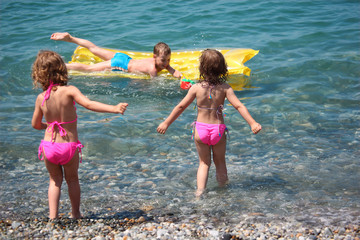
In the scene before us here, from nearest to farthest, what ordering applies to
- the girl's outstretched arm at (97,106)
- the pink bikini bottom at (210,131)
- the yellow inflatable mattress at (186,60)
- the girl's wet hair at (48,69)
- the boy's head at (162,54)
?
the girl's outstretched arm at (97,106) → the girl's wet hair at (48,69) → the pink bikini bottom at (210,131) → the boy's head at (162,54) → the yellow inflatable mattress at (186,60)

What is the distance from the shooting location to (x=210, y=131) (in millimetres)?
3900

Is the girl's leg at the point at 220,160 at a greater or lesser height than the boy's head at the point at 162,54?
lesser

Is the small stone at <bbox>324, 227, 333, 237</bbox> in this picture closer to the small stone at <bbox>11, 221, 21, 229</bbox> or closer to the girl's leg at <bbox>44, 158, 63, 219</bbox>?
the girl's leg at <bbox>44, 158, 63, 219</bbox>

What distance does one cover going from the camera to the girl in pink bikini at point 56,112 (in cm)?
323

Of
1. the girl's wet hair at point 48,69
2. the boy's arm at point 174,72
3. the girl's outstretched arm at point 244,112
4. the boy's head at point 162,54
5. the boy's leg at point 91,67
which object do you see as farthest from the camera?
the boy's leg at point 91,67

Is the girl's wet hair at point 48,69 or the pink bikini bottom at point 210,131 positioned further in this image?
the pink bikini bottom at point 210,131

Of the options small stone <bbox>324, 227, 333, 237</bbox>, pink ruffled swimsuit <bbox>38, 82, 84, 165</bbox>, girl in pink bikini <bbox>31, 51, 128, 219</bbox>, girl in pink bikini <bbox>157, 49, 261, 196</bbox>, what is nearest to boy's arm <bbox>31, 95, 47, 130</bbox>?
girl in pink bikini <bbox>31, 51, 128, 219</bbox>

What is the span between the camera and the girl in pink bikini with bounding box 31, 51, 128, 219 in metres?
3.23

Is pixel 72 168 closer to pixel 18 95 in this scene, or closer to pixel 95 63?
pixel 18 95

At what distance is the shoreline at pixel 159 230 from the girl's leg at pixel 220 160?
0.78 meters

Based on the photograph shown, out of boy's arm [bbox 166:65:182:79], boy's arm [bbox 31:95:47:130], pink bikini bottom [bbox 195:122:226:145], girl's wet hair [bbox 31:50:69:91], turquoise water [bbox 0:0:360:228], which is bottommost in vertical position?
turquoise water [bbox 0:0:360:228]

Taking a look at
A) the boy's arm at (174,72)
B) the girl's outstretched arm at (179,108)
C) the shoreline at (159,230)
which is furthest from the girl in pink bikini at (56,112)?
the boy's arm at (174,72)

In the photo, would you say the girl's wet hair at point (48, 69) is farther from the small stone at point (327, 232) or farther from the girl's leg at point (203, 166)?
the small stone at point (327, 232)

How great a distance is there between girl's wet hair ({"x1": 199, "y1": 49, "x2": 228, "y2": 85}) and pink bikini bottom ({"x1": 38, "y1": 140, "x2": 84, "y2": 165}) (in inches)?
54.2
